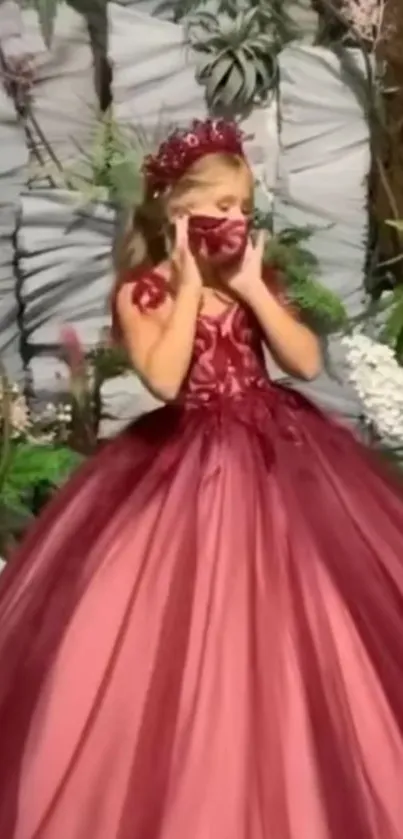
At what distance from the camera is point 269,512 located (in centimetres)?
53

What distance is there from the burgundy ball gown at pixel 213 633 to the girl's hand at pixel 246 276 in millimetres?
14

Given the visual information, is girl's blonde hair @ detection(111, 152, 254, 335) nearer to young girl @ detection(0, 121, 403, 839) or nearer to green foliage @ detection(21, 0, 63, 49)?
young girl @ detection(0, 121, 403, 839)

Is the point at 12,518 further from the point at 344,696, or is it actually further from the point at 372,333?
the point at 344,696

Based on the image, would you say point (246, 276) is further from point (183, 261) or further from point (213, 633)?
point (213, 633)

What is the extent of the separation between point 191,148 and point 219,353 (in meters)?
0.09

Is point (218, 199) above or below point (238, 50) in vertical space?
below

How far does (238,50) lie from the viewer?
0.88m

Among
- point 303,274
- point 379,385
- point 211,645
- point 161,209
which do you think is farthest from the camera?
point 303,274

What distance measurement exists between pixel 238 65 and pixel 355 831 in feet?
1.87

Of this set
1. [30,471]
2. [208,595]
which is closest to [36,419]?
[30,471]

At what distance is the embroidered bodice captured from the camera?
58 centimetres

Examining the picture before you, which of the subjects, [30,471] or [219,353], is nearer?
[219,353]

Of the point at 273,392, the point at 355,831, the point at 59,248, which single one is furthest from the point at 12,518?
the point at 355,831

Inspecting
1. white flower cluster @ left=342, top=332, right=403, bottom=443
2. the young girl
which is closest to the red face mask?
the young girl
